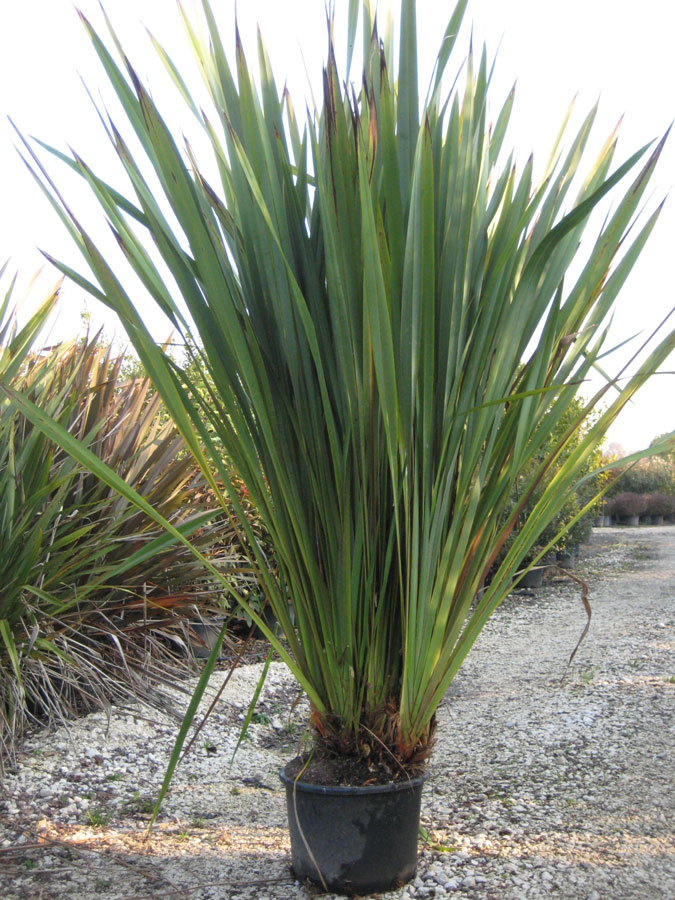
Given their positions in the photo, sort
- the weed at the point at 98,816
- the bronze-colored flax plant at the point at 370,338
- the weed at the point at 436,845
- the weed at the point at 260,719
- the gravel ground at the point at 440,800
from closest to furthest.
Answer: the bronze-colored flax plant at the point at 370,338 → the gravel ground at the point at 440,800 → the weed at the point at 436,845 → the weed at the point at 98,816 → the weed at the point at 260,719

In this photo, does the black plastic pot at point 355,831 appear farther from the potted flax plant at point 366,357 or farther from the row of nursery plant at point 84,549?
the row of nursery plant at point 84,549

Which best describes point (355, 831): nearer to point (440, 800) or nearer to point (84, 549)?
point (440, 800)

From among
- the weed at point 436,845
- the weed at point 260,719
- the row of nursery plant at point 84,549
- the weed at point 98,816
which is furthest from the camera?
the weed at point 260,719

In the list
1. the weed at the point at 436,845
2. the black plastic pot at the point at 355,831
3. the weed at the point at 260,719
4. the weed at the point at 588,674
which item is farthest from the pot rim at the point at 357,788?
the weed at the point at 588,674

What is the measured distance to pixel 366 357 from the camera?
1435 millimetres

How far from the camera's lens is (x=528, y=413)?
1484 mm

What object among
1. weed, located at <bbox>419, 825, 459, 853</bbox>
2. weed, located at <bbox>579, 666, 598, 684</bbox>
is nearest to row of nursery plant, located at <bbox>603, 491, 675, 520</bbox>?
weed, located at <bbox>579, 666, 598, 684</bbox>

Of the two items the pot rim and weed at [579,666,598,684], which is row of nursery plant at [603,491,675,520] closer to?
weed at [579,666,598,684]

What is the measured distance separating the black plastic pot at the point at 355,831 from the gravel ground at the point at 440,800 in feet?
0.22

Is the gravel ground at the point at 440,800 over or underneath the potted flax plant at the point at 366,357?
underneath

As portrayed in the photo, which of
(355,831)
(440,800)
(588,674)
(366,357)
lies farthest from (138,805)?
(588,674)

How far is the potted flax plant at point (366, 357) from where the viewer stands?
137 cm

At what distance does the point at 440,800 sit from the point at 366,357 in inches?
59.0

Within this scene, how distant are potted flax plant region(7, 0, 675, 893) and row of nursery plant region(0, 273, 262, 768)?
69 cm
